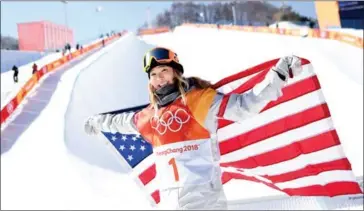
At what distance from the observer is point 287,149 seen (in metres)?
3.55

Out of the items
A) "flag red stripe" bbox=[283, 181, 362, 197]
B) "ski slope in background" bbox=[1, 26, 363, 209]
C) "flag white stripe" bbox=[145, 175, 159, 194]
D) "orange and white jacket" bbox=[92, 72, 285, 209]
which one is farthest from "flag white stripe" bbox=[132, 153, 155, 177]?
"ski slope in background" bbox=[1, 26, 363, 209]

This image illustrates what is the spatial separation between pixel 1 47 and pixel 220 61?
17.0 m

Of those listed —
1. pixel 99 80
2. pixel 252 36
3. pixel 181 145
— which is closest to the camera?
pixel 181 145

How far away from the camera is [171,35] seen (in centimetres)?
3725

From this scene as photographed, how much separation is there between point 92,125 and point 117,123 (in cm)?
21

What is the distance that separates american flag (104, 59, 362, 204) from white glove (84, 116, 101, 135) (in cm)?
18

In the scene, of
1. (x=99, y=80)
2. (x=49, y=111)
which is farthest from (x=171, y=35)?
(x=49, y=111)

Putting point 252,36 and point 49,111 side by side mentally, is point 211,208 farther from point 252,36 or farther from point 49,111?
point 252,36

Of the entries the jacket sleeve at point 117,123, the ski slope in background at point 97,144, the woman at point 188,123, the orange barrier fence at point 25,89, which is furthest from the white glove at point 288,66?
the orange barrier fence at point 25,89

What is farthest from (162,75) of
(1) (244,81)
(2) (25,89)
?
(2) (25,89)

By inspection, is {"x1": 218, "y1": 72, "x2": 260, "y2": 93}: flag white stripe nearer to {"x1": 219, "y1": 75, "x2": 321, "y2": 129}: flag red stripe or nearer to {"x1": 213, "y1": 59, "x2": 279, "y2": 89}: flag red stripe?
{"x1": 213, "y1": 59, "x2": 279, "y2": 89}: flag red stripe

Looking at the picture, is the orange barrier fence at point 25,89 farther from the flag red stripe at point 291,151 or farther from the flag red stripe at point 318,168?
the flag red stripe at point 318,168

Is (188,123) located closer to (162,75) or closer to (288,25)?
(162,75)

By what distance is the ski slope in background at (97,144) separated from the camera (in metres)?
7.66
